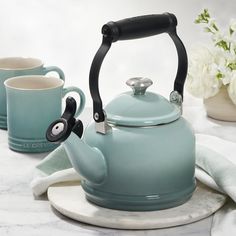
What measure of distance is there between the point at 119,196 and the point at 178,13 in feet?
4.43

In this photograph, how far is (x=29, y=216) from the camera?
3.91ft

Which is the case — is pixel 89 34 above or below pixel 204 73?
below

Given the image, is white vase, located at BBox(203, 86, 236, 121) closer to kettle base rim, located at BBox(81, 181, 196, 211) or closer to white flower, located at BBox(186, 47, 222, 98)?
white flower, located at BBox(186, 47, 222, 98)

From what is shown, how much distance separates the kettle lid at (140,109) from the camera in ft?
3.82

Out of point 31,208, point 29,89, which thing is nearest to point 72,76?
point 29,89

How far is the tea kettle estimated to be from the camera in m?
1.14

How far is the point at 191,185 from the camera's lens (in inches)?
47.8

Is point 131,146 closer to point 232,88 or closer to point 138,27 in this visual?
point 138,27

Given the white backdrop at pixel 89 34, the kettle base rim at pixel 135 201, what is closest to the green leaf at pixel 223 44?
the kettle base rim at pixel 135 201

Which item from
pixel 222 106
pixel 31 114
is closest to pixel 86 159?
pixel 31 114

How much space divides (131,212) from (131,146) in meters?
0.10

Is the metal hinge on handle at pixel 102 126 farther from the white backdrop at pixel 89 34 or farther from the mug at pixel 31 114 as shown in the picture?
the white backdrop at pixel 89 34

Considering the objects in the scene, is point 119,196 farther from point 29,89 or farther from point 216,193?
point 29,89

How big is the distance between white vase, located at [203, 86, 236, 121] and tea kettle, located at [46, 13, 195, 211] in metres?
0.49
